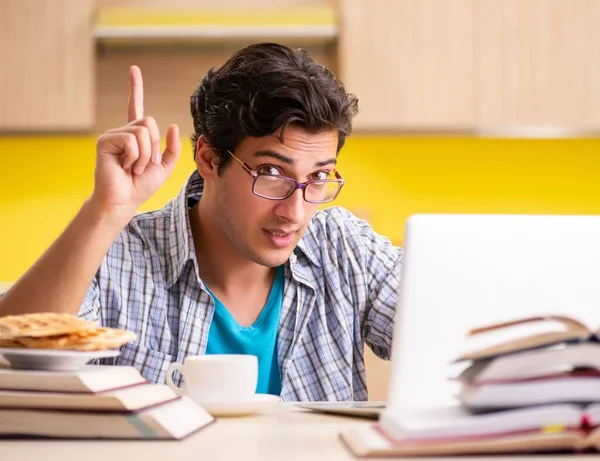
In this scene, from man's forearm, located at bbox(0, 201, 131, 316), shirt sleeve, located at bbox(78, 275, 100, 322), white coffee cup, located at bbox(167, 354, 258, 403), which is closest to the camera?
white coffee cup, located at bbox(167, 354, 258, 403)

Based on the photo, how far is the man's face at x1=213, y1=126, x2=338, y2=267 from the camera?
5.95 ft

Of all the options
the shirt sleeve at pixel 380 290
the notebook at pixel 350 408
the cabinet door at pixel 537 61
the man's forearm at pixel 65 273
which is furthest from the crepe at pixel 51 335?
the cabinet door at pixel 537 61

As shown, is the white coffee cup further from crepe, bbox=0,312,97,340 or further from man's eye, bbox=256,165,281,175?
man's eye, bbox=256,165,281,175

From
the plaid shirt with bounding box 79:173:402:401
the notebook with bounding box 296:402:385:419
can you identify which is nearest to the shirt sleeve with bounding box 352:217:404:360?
the plaid shirt with bounding box 79:173:402:401

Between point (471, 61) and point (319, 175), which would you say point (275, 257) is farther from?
point (471, 61)

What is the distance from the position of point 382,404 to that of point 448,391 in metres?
0.21

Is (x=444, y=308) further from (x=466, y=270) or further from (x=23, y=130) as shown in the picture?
(x=23, y=130)

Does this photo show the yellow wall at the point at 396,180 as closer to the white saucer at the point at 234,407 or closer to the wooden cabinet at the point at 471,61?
the wooden cabinet at the point at 471,61

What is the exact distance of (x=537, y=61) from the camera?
9.95 ft

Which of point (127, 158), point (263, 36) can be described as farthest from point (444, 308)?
point (263, 36)

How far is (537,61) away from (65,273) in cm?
204

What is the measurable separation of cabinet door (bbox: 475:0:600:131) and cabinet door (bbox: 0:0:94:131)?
132 cm

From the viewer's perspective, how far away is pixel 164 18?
9.71ft

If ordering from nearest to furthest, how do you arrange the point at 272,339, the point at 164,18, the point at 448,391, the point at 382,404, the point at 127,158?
the point at 448,391 < the point at 382,404 < the point at 127,158 < the point at 272,339 < the point at 164,18
